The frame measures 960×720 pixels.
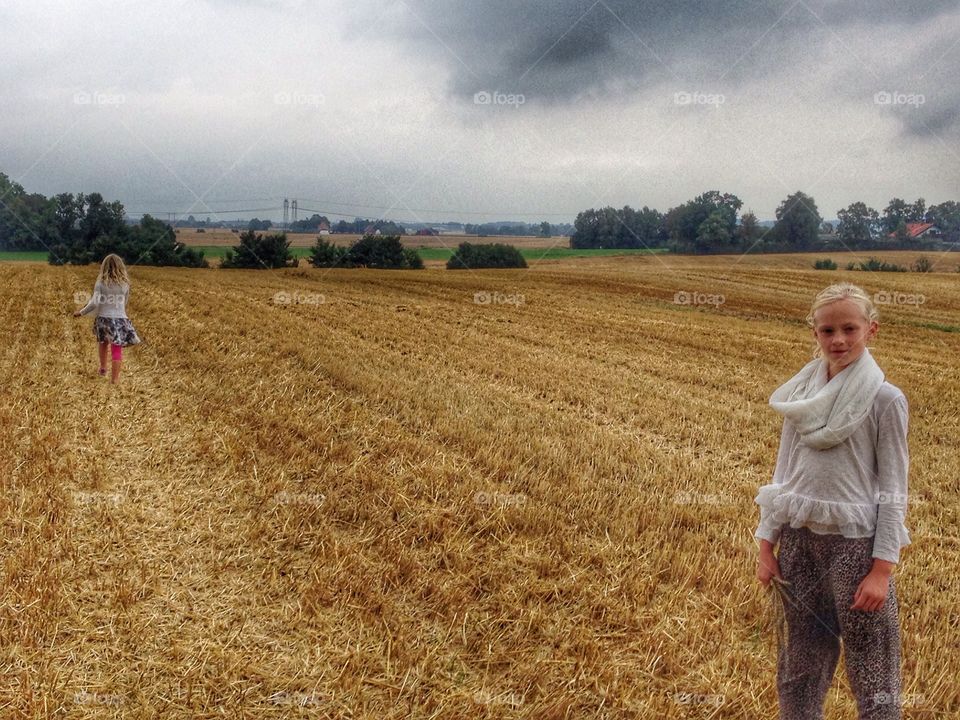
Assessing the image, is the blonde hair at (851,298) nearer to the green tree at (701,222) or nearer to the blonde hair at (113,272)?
the blonde hair at (113,272)

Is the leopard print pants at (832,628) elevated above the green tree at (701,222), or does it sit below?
below

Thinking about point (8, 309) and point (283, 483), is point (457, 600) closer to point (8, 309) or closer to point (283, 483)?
point (283, 483)

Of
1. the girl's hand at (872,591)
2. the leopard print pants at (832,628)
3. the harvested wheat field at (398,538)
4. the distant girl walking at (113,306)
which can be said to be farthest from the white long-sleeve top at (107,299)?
the girl's hand at (872,591)

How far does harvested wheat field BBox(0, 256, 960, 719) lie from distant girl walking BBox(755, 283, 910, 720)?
58cm

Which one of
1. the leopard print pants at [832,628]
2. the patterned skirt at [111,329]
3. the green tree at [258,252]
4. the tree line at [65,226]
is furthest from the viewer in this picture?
the green tree at [258,252]

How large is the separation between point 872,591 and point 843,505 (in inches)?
12.9

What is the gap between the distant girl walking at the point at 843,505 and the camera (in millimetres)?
2547

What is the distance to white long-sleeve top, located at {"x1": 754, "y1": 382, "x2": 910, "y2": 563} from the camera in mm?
2520

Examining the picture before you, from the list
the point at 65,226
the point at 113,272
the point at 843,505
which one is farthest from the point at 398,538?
the point at 65,226

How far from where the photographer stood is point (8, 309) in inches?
670

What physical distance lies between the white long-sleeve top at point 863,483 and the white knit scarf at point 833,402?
62 millimetres

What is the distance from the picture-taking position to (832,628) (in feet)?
9.66

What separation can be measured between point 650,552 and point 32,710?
13.1 feet

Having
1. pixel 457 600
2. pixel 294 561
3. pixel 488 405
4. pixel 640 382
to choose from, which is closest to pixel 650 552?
pixel 457 600
